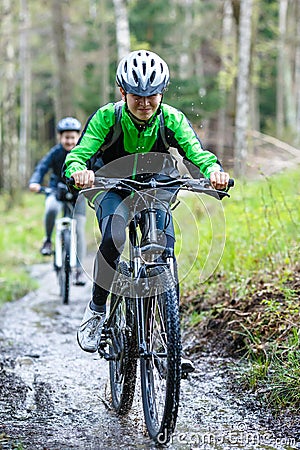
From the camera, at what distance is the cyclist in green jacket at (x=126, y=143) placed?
4.33 metres

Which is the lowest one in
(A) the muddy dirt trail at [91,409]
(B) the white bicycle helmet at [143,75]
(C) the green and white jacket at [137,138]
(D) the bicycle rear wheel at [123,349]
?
(A) the muddy dirt trail at [91,409]

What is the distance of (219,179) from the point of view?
4.16 m

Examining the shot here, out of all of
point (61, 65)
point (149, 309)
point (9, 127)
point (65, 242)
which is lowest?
point (65, 242)

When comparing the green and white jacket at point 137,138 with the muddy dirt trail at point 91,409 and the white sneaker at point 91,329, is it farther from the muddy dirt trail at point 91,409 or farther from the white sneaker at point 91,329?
the muddy dirt trail at point 91,409

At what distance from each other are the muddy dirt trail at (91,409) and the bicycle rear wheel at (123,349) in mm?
123

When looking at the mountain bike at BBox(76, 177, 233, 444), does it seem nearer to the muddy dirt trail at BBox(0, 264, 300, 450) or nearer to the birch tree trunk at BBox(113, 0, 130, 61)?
the muddy dirt trail at BBox(0, 264, 300, 450)

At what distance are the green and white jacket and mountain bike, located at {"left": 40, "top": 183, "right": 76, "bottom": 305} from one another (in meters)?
4.39

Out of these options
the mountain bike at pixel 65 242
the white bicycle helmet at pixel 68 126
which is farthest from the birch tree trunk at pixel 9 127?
the white bicycle helmet at pixel 68 126

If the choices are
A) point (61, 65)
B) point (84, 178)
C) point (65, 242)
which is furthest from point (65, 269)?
point (61, 65)

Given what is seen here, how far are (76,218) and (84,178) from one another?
5044mm

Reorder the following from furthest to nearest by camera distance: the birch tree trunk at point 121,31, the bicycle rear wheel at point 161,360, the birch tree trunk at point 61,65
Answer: the birch tree trunk at point 61,65 < the birch tree trunk at point 121,31 < the bicycle rear wheel at point 161,360

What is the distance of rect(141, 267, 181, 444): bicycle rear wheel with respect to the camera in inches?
147

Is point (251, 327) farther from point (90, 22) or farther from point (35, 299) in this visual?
point (90, 22)

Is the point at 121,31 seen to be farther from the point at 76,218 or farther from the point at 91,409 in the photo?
the point at 91,409
